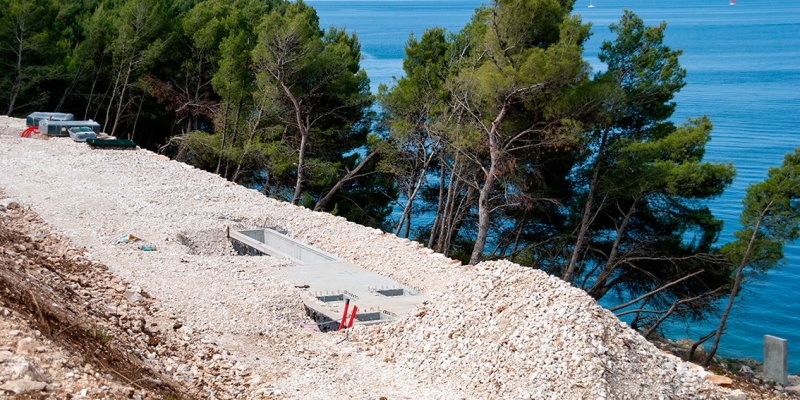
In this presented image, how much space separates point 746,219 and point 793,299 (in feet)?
42.5

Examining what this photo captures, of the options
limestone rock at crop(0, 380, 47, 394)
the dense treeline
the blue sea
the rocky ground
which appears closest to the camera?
limestone rock at crop(0, 380, 47, 394)

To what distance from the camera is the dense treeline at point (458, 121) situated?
59.4 feet

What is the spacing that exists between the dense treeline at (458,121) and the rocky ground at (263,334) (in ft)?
19.3

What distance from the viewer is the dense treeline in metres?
18.1

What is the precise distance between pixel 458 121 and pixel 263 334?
1086 cm

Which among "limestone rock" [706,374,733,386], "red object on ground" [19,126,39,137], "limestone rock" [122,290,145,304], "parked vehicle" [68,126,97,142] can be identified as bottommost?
"limestone rock" [122,290,145,304]

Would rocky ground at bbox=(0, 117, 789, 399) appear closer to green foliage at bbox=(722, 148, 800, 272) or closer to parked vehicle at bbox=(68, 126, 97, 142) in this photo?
green foliage at bbox=(722, 148, 800, 272)

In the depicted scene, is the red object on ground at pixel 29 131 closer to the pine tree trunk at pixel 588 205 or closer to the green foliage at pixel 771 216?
the pine tree trunk at pixel 588 205

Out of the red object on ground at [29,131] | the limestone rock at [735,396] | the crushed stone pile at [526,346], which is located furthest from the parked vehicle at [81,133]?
the limestone rock at [735,396]

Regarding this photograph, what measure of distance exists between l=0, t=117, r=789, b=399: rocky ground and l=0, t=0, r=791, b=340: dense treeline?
19.3 feet

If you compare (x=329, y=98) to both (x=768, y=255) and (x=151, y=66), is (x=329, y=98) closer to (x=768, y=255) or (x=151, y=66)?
(x=151, y=66)

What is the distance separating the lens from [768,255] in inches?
632

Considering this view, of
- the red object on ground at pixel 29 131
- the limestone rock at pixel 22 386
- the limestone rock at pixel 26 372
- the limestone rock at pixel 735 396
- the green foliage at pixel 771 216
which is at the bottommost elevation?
the limestone rock at pixel 22 386

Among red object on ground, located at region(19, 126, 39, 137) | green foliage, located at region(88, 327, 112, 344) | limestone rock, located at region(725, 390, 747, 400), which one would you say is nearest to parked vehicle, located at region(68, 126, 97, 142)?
red object on ground, located at region(19, 126, 39, 137)
